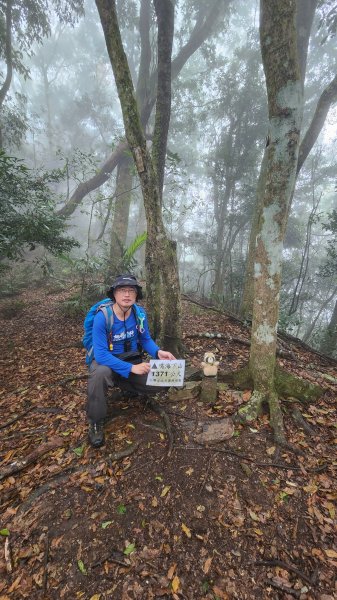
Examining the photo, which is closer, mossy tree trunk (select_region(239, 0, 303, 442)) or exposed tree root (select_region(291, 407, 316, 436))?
mossy tree trunk (select_region(239, 0, 303, 442))

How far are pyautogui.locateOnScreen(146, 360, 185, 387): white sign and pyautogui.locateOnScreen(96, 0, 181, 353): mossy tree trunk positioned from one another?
1.83m

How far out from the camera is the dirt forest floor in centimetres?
227

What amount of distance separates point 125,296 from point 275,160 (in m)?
2.32

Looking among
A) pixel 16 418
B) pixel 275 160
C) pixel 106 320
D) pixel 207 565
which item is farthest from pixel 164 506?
pixel 275 160

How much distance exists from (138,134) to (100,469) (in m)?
4.79

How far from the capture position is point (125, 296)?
133 inches

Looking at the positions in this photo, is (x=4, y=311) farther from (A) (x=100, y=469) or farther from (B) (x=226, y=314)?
(A) (x=100, y=469)

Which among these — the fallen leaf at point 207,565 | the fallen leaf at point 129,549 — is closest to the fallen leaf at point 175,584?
the fallen leaf at point 207,565

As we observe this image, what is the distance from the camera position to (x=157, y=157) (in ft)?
19.2

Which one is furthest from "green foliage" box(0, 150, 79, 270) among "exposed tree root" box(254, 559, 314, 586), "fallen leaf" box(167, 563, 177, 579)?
"exposed tree root" box(254, 559, 314, 586)

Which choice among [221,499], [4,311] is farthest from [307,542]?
[4,311]

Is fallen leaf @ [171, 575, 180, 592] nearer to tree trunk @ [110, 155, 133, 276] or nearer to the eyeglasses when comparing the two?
the eyeglasses

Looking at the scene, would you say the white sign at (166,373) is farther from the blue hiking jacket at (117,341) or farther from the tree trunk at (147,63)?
the tree trunk at (147,63)

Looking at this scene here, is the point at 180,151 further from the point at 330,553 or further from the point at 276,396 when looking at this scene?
the point at 330,553
